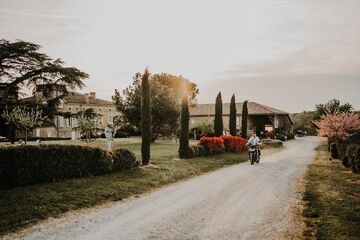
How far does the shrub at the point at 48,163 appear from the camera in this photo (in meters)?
11.1

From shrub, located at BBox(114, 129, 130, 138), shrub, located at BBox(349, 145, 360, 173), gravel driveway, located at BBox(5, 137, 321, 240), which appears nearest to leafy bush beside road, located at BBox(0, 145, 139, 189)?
gravel driveway, located at BBox(5, 137, 321, 240)

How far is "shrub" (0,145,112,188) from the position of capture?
11.1 m

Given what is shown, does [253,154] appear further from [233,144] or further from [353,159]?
[233,144]

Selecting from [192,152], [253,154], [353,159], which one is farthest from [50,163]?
[353,159]

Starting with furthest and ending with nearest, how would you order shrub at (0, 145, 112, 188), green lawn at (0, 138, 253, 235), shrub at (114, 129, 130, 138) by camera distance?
shrub at (114, 129, 130, 138) < shrub at (0, 145, 112, 188) < green lawn at (0, 138, 253, 235)

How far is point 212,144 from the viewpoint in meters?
26.6

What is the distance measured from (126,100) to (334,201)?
1328 inches

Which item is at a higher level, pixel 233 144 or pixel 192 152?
pixel 233 144

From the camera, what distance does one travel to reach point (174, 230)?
773 cm

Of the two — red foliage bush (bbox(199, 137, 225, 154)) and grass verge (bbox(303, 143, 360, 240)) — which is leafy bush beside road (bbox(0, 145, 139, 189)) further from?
red foliage bush (bbox(199, 137, 225, 154))

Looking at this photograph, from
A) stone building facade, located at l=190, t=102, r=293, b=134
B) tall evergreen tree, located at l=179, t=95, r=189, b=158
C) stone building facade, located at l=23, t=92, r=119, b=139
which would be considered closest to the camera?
tall evergreen tree, located at l=179, t=95, r=189, b=158

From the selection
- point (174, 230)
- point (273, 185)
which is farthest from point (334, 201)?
point (174, 230)

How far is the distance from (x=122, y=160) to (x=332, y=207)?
380 inches

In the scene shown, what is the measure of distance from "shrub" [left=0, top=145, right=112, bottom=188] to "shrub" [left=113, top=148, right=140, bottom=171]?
64 cm
